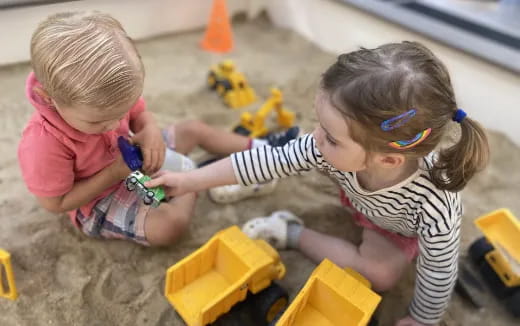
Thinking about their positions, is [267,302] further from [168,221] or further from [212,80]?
[212,80]

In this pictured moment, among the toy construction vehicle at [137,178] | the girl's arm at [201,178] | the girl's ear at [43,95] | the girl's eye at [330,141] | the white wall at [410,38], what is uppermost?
the girl's ear at [43,95]

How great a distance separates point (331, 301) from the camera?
Answer: 854 millimetres

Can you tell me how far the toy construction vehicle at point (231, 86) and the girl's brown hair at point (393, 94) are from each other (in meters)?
0.87

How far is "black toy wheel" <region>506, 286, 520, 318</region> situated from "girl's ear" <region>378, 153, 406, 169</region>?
50 cm

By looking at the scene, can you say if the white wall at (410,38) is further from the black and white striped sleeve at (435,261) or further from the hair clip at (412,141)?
the hair clip at (412,141)

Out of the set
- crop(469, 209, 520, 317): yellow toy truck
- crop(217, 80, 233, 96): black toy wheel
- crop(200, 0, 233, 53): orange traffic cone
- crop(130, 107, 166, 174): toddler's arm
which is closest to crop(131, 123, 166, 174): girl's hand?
crop(130, 107, 166, 174): toddler's arm

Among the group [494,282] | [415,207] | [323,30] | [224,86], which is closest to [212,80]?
[224,86]

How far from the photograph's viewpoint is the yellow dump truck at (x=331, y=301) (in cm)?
81

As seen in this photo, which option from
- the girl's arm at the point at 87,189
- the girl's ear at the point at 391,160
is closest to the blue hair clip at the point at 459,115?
the girl's ear at the point at 391,160

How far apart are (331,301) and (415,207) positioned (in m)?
0.25

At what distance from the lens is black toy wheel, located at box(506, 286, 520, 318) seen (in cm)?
105

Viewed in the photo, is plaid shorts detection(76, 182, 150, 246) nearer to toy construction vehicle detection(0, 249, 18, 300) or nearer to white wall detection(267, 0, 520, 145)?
toy construction vehicle detection(0, 249, 18, 300)

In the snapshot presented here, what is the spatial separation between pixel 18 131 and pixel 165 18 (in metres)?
0.85

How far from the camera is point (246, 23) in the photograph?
2213mm
